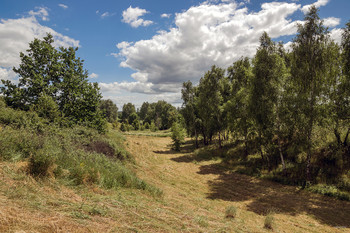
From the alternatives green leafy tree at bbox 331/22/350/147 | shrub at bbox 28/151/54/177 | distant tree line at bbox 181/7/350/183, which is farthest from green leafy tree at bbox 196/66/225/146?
shrub at bbox 28/151/54/177

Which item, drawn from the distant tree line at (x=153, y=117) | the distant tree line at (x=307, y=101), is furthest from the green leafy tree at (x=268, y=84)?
the distant tree line at (x=153, y=117)

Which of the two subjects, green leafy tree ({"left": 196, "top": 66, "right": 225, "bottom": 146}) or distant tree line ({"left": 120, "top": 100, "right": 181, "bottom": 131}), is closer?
green leafy tree ({"left": 196, "top": 66, "right": 225, "bottom": 146})

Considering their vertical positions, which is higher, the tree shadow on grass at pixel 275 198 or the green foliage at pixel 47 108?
the green foliage at pixel 47 108

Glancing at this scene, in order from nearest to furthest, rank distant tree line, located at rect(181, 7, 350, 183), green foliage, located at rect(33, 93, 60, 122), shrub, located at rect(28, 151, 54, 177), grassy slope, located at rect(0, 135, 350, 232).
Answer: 1. grassy slope, located at rect(0, 135, 350, 232)
2. shrub, located at rect(28, 151, 54, 177)
3. green foliage, located at rect(33, 93, 60, 122)
4. distant tree line, located at rect(181, 7, 350, 183)

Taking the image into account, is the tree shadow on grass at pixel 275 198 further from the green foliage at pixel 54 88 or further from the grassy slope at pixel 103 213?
the green foliage at pixel 54 88

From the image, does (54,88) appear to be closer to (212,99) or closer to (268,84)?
(268,84)

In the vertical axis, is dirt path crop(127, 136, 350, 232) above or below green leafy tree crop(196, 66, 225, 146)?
below

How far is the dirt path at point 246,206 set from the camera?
7.14 metres

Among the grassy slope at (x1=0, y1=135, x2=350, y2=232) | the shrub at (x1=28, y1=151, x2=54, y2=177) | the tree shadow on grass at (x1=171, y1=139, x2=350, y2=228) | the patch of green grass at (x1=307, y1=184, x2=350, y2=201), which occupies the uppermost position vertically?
the shrub at (x1=28, y1=151, x2=54, y2=177)

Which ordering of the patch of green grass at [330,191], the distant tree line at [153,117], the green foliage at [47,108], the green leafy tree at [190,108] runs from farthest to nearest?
the distant tree line at [153,117] < the green leafy tree at [190,108] < the patch of green grass at [330,191] < the green foliage at [47,108]

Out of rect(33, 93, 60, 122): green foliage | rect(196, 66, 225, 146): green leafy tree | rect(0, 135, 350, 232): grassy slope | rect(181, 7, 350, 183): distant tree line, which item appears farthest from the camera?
rect(196, 66, 225, 146): green leafy tree

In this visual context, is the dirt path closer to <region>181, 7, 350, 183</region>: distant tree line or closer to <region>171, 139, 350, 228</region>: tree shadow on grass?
<region>171, 139, 350, 228</region>: tree shadow on grass

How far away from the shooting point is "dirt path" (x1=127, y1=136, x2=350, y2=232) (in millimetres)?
7142

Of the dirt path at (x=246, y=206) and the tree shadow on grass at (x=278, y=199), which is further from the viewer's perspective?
the tree shadow on grass at (x=278, y=199)
